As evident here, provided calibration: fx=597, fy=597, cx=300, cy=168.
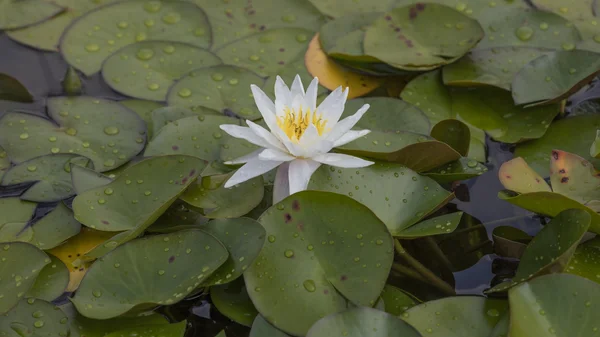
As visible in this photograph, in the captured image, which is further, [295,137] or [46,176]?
[46,176]

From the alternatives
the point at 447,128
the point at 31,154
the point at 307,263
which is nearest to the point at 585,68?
the point at 447,128

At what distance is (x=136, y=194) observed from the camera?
1.72 meters

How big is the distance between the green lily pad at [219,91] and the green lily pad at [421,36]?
491 mm

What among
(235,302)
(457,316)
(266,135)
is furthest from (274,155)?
(457,316)

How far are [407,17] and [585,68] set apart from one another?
0.70 meters

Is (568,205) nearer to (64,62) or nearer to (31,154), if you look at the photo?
(31,154)

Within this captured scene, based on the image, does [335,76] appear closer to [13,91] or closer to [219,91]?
[219,91]

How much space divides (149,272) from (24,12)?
5.43 feet

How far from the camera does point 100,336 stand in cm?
149

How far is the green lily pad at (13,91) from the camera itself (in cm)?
229

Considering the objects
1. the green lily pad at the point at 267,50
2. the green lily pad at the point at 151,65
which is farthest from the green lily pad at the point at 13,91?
the green lily pad at the point at 267,50

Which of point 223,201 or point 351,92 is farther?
point 351,92

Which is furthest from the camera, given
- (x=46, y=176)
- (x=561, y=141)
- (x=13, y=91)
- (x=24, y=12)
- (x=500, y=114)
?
(x=24, y=12)

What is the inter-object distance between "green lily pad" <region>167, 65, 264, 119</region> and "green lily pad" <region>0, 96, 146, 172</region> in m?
0.21
